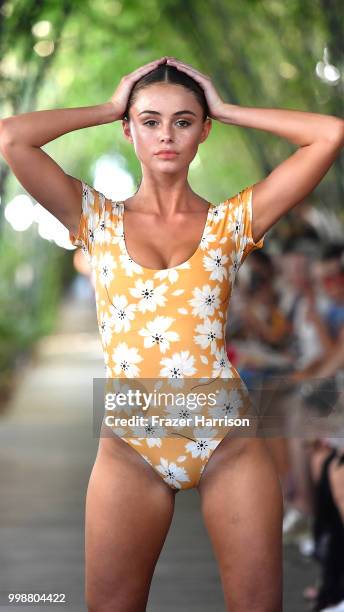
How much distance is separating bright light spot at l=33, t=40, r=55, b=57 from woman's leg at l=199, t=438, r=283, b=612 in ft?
42.6

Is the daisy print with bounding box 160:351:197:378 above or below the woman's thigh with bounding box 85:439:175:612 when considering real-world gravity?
above

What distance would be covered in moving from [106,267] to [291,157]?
0.58m

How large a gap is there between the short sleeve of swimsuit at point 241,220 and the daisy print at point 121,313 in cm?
35

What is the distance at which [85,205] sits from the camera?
3.22 meters

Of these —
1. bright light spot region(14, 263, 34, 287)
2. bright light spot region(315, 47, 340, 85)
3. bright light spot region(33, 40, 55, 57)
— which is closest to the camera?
bright light spot region(315, 47, 340, 85)

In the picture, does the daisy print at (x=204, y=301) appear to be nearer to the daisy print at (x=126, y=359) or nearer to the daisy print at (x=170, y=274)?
the daisy print at (x=170, y=274)

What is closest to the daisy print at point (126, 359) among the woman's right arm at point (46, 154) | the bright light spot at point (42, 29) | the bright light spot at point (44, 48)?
the woman's right arm at point (46, 154)

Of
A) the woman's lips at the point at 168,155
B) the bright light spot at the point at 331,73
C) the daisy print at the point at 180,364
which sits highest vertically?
the bright light spot at the point at 331,73

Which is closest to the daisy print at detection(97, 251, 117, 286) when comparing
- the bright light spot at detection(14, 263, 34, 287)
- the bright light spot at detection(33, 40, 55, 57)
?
the bright light spot at detection(33, 40, 55, 57)

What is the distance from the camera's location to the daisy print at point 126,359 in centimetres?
307

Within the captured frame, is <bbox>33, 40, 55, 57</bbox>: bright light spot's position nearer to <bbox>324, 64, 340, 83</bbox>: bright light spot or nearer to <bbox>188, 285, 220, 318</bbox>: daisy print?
<bbox>324, 64, 340, 83</bbox>: bright light spot

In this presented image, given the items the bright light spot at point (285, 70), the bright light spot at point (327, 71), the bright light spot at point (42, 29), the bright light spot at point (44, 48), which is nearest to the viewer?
the bright light spot at point (327, 71)

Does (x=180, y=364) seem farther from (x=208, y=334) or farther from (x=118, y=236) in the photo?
(x=118, y=236)

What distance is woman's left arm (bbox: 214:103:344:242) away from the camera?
3.18 meters
